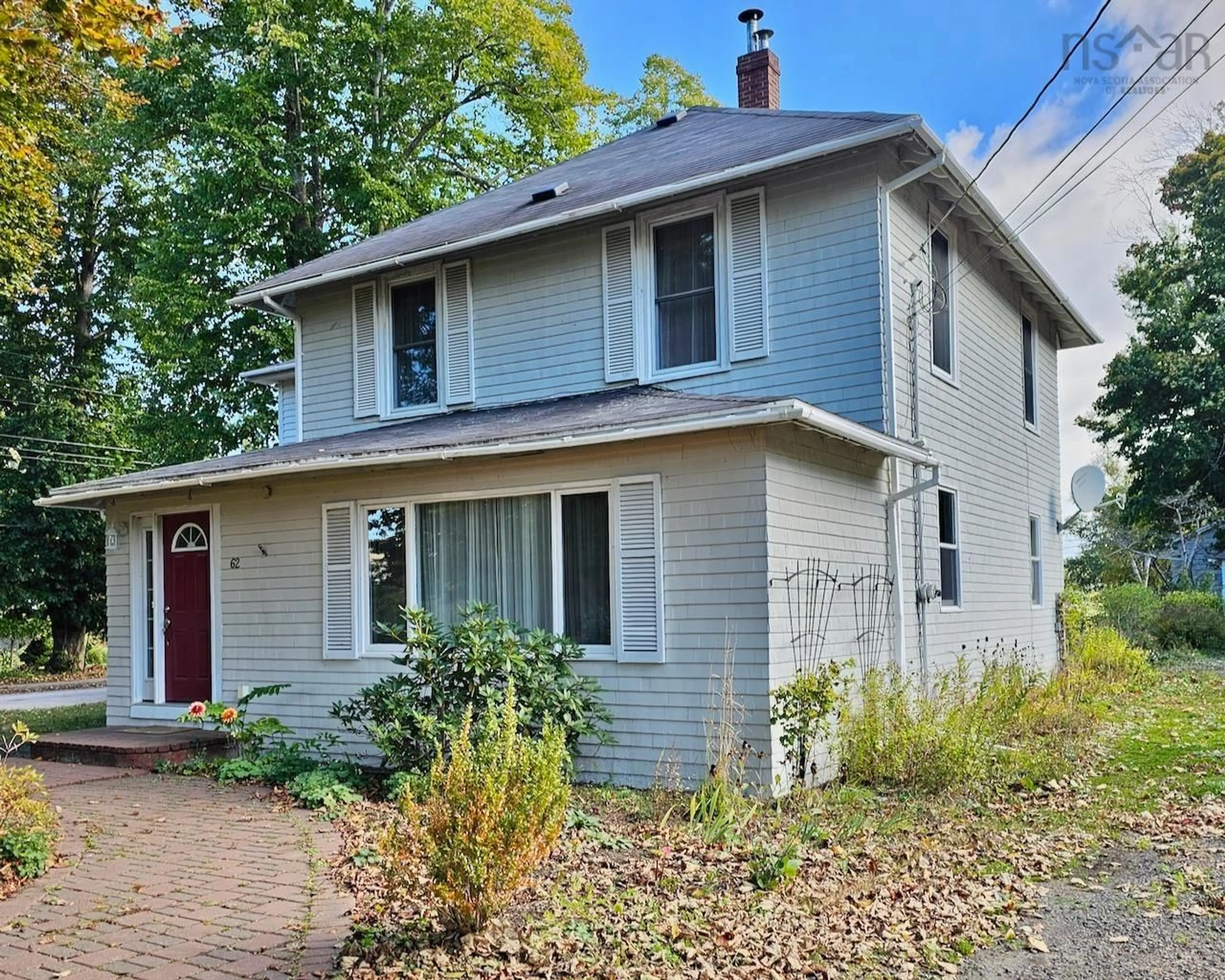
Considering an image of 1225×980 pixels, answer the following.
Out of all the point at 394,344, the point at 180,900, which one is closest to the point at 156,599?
the point at 394,344

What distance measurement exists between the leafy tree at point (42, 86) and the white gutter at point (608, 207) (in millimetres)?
2605

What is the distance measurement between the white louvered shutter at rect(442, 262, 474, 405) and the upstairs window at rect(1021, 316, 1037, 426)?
7565 mm

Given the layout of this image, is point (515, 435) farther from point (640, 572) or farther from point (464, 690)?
point (464, 690)

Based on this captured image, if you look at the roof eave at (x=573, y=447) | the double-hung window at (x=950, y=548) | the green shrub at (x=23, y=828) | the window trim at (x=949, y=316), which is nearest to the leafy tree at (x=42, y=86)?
the roof eave at (x=573, y=447)

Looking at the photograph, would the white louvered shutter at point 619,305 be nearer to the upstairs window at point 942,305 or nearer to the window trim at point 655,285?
the window trim at point 655,285

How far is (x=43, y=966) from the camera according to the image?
393 cm

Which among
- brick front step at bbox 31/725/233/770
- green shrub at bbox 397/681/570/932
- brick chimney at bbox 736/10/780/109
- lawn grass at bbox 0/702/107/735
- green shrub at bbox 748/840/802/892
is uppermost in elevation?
brick chimney at bbox 736/10/780/109

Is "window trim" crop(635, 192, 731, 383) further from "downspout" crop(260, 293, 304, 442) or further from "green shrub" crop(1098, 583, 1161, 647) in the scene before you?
"green shrub" crop(1098, 583, 1161, 647)

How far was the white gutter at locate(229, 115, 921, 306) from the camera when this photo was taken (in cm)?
814

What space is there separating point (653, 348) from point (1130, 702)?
7340 millimetres

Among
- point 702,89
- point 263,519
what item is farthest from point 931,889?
point 702,89

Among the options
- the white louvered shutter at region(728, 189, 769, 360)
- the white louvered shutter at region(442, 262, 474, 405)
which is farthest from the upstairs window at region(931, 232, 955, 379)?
the white louvered shutter at region(442, 262, 474, 405)

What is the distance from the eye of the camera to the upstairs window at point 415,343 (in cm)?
1112

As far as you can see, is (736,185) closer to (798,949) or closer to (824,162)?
(824,162)
